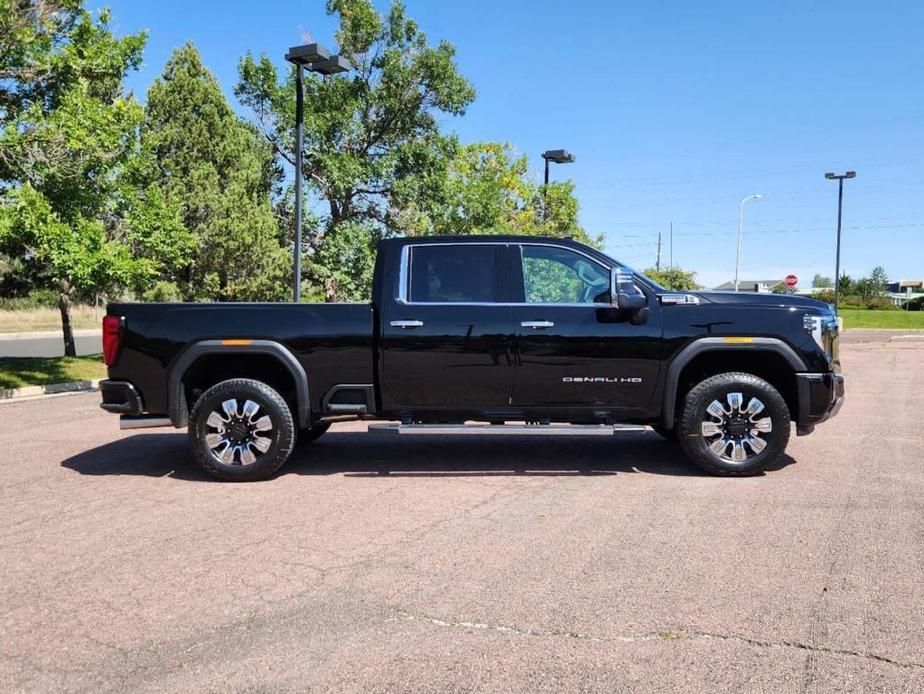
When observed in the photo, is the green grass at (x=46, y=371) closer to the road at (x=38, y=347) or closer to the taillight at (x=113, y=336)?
the road at (x=38, y=347)

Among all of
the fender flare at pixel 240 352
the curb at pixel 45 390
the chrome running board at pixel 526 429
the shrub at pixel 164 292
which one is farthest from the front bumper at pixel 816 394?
the shrub at pixel 164 292

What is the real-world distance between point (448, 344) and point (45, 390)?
1130cm

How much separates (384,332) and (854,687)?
4.34 m

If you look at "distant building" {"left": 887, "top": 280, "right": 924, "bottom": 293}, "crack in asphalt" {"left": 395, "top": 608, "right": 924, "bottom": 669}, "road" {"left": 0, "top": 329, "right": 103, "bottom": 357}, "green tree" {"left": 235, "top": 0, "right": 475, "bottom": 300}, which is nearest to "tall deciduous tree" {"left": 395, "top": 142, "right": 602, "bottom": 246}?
"green tree" {"left": 235, "top": 0, "right": 475, "bottom": 300}

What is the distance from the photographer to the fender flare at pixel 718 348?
6.46 meters

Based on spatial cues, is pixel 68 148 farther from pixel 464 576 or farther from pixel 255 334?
pixel 464 576

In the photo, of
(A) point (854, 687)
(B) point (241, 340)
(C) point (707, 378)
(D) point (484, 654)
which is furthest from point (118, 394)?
(A) point (854, 687)

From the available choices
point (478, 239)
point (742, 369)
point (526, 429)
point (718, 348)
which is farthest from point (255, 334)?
point (742, 369)

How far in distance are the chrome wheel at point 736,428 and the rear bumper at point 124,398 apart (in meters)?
4.75

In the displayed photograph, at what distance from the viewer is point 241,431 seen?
6.44 m

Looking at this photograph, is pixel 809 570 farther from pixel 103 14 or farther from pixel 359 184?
pixel 359 184

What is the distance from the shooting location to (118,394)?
6.51 meters

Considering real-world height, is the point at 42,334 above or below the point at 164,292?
below

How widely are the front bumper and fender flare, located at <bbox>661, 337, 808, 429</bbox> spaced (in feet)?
0.37
